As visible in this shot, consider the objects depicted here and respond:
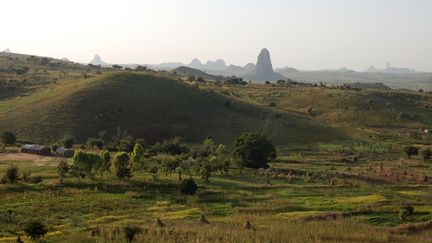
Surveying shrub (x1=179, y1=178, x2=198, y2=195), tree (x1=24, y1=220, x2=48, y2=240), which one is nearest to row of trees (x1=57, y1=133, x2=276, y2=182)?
shrub (x1=179, y1=178, x2=198, y2=195)

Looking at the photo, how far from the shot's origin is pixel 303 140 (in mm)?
89125

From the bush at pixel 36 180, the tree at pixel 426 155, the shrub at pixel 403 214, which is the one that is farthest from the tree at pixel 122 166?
the tree at pixel 426 155

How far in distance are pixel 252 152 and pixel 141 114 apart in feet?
126

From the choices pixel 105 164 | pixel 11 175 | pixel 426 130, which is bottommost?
pixel 11 175

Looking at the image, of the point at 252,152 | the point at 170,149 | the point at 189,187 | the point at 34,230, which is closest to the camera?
the point at 34,230

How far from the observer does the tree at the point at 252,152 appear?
61312mm

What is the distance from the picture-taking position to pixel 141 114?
3691 inches

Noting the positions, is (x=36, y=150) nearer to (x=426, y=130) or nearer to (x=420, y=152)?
(x=420, y=152)

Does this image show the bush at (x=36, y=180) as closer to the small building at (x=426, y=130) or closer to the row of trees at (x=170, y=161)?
the row of trees at (x=170, y=161)

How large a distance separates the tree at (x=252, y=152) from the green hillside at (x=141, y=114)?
74.3 feet

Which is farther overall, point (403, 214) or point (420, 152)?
point (420, 152)

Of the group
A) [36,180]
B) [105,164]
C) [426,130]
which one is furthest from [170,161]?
[426,130]

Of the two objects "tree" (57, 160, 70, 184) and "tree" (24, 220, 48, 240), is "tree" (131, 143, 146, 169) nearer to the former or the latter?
"tree" (57, 160, 70, 184)

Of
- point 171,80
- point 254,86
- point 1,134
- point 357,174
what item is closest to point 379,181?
point 357,174
